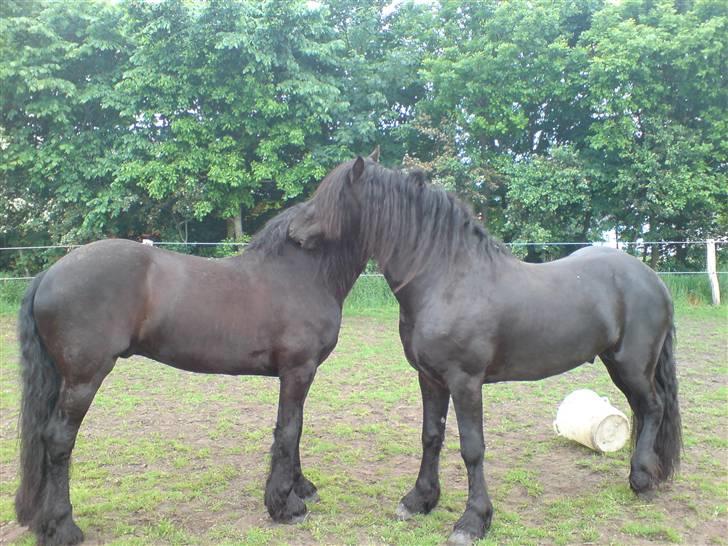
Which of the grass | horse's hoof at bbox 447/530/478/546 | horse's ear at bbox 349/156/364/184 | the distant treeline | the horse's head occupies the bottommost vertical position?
the grass

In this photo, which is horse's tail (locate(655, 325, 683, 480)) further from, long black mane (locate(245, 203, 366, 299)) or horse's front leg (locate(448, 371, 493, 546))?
long black mane (locate(245, 203, 366, 299))

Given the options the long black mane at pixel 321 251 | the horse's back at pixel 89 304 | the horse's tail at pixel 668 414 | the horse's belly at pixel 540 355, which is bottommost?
the horse's tail at pixel 668 414

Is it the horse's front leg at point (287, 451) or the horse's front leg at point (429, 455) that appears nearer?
the horse's front leg at point (287, 451)

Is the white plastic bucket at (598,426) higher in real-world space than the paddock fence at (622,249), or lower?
lower

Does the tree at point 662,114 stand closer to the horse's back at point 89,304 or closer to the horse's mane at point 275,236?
the horse's mane at point 275,236

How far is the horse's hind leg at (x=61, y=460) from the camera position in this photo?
2861mm

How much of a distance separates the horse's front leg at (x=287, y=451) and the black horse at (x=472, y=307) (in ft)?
2.09

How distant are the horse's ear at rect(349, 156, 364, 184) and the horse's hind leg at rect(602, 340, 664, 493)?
200 cm

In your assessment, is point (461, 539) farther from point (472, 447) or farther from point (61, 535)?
point (61, 535)

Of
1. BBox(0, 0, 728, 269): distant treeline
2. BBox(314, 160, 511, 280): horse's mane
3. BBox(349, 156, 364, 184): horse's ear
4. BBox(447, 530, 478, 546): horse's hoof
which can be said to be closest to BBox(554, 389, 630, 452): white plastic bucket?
BBox(447, 530, 478, 546): horse's hoof

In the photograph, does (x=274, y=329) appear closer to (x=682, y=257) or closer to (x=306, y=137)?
(x=306, y=137)

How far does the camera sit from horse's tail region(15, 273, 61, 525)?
2.94 meters

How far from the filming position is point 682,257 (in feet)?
45.4

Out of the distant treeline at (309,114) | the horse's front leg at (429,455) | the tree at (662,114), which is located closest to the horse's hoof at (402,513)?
the horse's front leg at (429,455)
